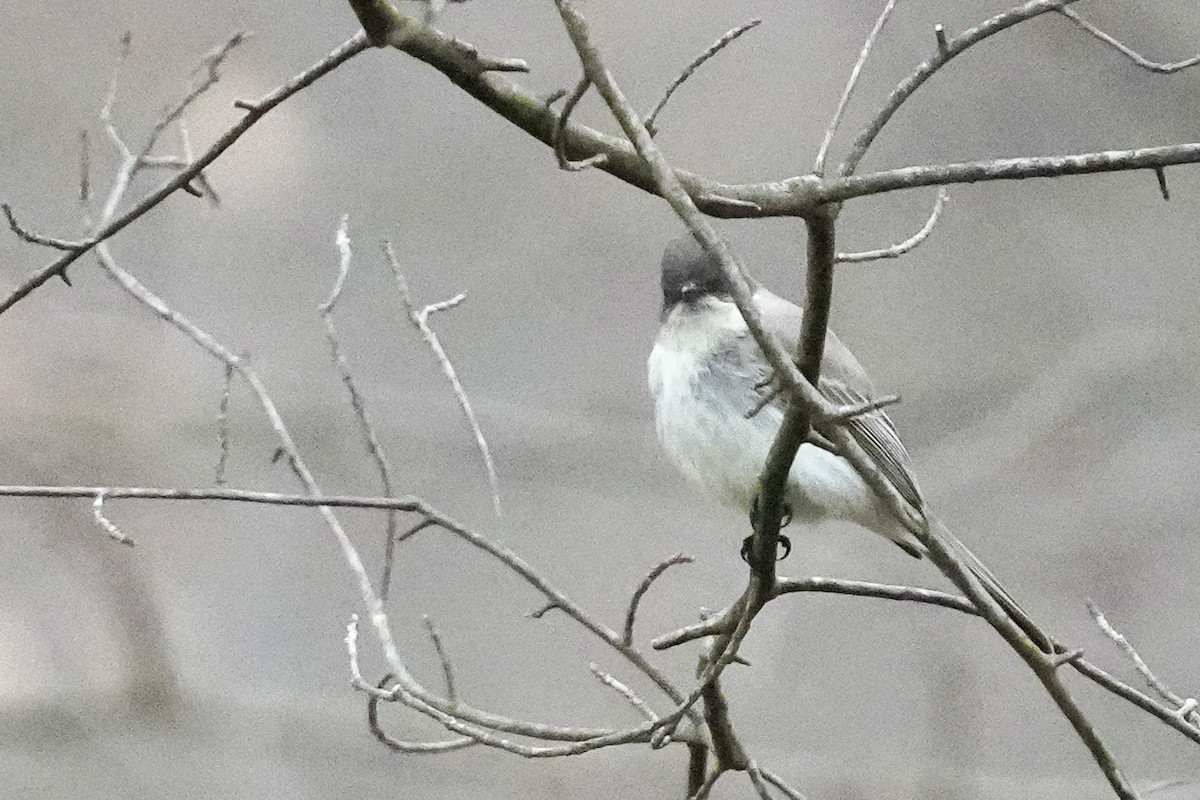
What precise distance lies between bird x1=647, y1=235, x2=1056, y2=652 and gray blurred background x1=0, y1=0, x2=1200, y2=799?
72 centimetres

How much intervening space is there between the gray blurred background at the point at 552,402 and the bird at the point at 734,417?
716mm

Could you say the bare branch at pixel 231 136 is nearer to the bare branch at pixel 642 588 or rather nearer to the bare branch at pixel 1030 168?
the bare branch at pixel 1030 168

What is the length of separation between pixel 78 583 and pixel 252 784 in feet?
1.54

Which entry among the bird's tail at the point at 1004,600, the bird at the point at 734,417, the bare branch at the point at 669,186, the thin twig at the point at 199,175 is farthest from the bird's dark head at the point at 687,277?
the bare branch at the point at 669,186

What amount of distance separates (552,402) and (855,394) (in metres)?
0.94

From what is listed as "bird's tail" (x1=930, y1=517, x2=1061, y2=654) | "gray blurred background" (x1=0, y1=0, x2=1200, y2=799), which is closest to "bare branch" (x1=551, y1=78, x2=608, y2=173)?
"bird's tail" (x1=930, y1=517, x2=1061, y2=654)

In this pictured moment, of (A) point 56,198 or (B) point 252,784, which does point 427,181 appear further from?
(B) point 252,784

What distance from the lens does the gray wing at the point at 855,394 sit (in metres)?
1.60

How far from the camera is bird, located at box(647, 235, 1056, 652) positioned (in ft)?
5.33

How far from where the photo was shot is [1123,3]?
2.50m

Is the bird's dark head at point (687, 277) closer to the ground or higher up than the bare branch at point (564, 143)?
higher up

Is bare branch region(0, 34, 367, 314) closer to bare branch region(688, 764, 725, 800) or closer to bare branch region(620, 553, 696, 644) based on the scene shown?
bare branch region(620, 553, 696, 644)

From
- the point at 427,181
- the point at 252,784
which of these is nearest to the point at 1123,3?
the point at 427,181

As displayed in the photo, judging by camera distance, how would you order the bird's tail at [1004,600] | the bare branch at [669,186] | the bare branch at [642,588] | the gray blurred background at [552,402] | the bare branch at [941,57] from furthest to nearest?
1. the gray blurred background at [552,402]
2. the bird's tail at [1004,600]
3. the bare branch at [642,588]
4. the bare branch at [941,57]
5. the bare branch at [669,186]
